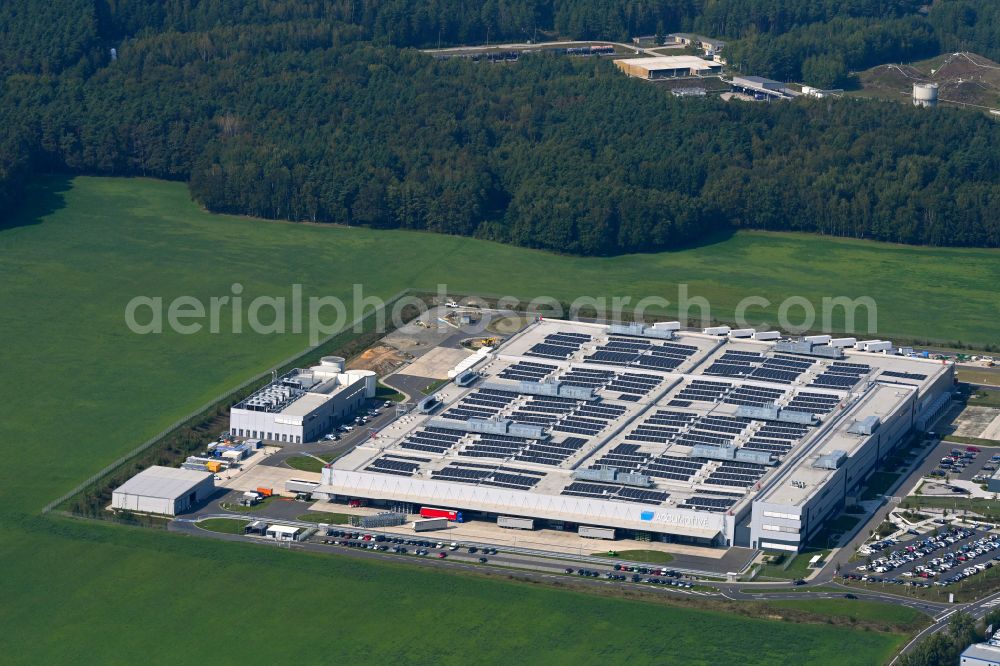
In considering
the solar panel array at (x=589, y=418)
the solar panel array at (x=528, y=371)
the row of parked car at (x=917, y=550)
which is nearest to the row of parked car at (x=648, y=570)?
the row of parked car at (x=917, y=550)

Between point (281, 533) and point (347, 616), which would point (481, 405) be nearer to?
point (281, 533)

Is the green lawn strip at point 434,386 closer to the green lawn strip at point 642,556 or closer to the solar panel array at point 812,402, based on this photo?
the solar panel array at point 812,402

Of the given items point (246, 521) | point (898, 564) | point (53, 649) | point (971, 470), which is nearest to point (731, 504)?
point (898, 564)

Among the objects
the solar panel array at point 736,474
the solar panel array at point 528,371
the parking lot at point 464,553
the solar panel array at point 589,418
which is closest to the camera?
the parking lot at point 464,553

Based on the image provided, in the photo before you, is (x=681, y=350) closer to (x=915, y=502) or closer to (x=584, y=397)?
(x=584, y=397)

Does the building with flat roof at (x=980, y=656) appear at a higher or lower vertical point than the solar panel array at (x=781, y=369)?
lower

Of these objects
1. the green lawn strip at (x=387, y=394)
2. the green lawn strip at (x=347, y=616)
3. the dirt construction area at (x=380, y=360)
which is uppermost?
the dirt construction area at (x=380, y=360)

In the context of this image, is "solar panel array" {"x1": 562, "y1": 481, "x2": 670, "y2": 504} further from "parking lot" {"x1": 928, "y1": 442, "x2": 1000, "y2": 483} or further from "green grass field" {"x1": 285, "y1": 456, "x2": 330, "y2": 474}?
"parking lot" {"x1": 928, "y1": 442, "x2": 1000, "y2": 483}
